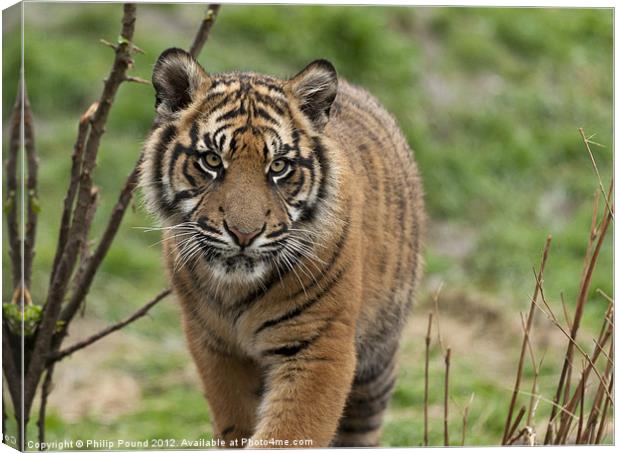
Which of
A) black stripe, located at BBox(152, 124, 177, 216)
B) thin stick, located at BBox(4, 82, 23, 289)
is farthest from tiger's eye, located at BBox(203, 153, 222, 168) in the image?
thin stick, located at BBox(4, 82, 23, 289)

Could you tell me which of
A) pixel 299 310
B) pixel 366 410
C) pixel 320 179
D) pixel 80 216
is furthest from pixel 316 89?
pixel 366 410

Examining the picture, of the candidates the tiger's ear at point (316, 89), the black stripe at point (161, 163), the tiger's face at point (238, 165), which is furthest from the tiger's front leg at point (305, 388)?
the tiger's ear at point (316, 89)

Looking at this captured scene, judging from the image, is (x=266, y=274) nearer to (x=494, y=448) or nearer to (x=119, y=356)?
(x=494, y=448)

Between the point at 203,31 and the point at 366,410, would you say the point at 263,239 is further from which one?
the point at 366,410

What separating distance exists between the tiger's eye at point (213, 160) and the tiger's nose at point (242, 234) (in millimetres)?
262

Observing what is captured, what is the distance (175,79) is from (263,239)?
27.4 inches

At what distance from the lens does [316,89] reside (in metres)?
4.25

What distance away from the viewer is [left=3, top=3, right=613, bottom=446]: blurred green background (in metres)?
6.94

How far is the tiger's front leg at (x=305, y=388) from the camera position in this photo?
4.29 m

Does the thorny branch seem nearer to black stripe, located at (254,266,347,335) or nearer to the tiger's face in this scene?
the tiger's face

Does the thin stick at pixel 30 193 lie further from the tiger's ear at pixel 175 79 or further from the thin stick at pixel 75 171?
the tiger's ear at pixel 175 79

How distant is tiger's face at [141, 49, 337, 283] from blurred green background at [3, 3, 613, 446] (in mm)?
1982

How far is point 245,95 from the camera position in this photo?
13.8 ft

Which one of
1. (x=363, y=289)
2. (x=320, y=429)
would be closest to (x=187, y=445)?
(x=320, y=429)
